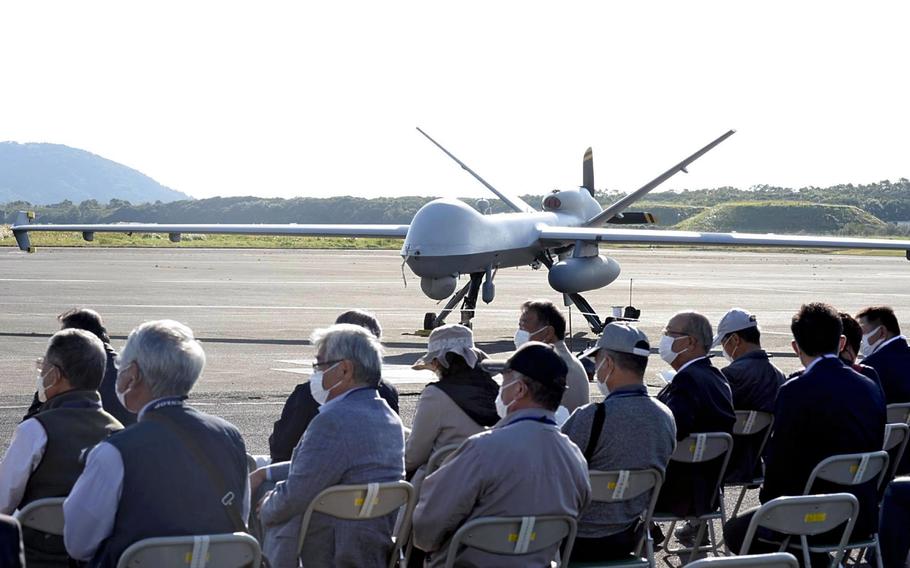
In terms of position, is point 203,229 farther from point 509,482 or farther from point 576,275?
point 509,482

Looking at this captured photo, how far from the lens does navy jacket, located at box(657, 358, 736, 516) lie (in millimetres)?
6855

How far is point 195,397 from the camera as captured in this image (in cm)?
1339

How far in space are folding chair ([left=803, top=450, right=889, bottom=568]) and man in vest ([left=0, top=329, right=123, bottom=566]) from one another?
3.48 metres

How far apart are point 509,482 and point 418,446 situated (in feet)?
4.67

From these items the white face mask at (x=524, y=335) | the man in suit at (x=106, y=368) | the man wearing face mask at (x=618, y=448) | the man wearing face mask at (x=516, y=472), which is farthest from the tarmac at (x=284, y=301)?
the man wearing face mask at (x=516, y=472)

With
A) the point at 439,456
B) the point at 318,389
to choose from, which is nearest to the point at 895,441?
the point at 439,456

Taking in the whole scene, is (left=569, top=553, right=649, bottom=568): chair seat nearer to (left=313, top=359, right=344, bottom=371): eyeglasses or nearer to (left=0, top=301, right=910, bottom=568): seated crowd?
(left=0, top=301, right=910, bottom=568): seated crowd

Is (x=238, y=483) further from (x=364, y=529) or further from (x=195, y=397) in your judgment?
(x=195, y=397)

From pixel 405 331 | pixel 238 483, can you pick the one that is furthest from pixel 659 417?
pixel 405 331

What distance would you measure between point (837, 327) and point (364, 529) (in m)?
2.95

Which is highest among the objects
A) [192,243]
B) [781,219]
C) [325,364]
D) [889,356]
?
[325,364]

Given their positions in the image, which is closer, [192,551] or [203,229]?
[192,551]

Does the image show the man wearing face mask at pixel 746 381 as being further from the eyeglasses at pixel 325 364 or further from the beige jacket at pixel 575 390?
the eyeglasses at pixel 325 364

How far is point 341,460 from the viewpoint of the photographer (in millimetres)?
5344
